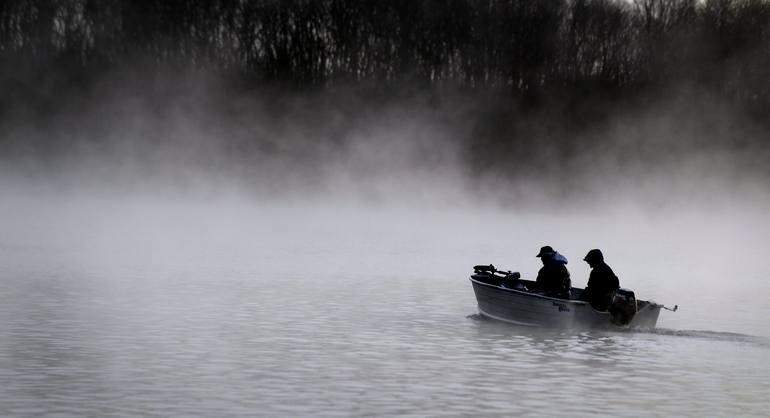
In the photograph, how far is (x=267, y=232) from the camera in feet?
187

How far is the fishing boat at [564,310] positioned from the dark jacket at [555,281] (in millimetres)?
226

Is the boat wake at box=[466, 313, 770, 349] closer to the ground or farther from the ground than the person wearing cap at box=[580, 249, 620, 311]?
closer to the ground

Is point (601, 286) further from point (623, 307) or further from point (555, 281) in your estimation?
point (555, 281)

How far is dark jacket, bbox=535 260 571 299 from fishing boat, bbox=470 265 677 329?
23 cm

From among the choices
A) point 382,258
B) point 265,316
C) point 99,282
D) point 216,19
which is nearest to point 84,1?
point 216,19

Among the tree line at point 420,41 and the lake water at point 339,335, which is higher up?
the tree line at point 420,41

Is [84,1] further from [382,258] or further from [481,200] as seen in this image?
[382,258]

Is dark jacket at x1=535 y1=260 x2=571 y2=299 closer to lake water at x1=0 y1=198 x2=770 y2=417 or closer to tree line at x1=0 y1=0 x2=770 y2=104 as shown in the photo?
lake water at x1=0 y1=198 x2=770 y2=417

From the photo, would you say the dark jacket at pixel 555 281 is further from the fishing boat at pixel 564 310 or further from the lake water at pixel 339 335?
the lake water at pixel 339 335

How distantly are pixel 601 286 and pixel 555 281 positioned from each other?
0.97 metres

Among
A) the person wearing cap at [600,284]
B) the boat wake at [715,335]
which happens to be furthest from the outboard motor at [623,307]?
the boat wake at [715,335]

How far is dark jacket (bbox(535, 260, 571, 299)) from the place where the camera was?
986 inches

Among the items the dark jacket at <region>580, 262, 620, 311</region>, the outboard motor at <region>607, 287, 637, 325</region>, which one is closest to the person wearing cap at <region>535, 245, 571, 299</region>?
the dark jacket at <region>580, 262, 620, 311</region>

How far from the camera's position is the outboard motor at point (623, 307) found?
24.2 meters
